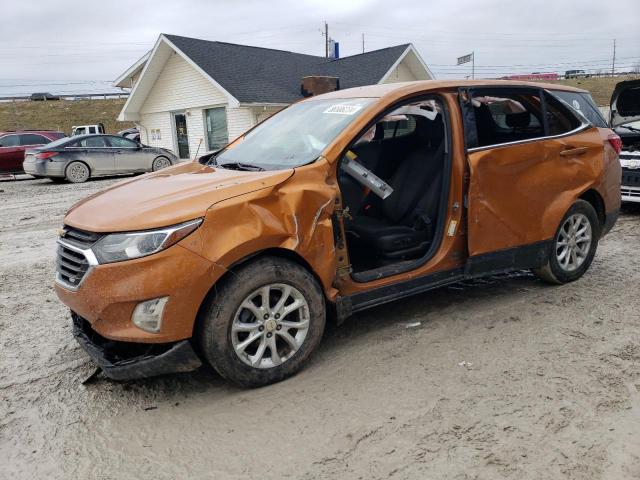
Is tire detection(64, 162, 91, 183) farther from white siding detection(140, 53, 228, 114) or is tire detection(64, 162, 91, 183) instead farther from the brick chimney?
the brick chimney

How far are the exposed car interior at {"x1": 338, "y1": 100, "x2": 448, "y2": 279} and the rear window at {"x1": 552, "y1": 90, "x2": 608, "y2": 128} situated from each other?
1.32 metres

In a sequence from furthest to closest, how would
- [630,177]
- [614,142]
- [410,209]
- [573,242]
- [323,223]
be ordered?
[630,177] < [614,142] < [573,242] < [410,209] < [323,223]

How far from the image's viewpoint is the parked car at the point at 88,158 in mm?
15000

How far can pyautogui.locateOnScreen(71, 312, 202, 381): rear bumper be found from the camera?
3.00 meters

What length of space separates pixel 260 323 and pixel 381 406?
0.85 metres

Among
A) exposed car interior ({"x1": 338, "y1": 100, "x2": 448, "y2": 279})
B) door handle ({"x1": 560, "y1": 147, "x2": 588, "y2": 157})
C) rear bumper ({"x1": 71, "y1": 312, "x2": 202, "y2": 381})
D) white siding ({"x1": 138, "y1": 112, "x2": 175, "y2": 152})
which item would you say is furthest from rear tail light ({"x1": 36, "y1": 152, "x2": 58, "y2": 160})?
door handle ({"x1": 560, "y1": 147, "x2": 588, "y2": 157})

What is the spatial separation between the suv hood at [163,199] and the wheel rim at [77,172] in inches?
507

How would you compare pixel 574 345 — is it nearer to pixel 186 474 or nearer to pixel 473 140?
pixel 473 140

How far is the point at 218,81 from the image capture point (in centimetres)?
1936

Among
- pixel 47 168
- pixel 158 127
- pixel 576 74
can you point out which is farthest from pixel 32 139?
pixel 576 74

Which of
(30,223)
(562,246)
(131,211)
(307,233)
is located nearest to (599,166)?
(562,246)

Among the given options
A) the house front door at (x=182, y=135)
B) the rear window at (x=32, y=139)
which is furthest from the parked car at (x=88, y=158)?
the house front door at (x=182, y=135)

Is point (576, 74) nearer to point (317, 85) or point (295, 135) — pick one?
point (317, 85)

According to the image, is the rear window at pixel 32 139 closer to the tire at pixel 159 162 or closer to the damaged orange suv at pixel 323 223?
the tire at pixel 159 162
